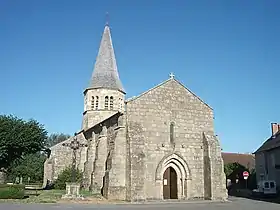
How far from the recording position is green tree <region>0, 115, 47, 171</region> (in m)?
34.6

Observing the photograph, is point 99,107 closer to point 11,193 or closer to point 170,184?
point 170,184

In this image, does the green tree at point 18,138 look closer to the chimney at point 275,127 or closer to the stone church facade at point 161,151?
the stone church facade at point 161,151

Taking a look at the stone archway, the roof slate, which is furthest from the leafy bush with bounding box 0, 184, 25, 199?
the roof slate

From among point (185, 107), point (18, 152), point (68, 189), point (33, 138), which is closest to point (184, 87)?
point (185, 107)

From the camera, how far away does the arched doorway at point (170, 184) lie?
1155 inches

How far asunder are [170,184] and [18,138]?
55.8ft

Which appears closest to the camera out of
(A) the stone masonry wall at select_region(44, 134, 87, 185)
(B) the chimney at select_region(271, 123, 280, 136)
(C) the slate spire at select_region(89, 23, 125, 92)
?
(A) the stone masonry wall at select_region(44, 134, 87, 185)

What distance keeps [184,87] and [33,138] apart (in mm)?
17662

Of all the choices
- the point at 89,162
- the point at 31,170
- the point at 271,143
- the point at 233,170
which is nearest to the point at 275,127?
the point at 271,143

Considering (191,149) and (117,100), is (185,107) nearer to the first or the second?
(191,149)

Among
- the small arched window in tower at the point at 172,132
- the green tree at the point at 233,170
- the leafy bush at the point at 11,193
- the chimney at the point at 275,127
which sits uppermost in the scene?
the chimney at the point at 275,127

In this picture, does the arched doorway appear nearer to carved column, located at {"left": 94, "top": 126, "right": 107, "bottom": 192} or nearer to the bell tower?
carved column, located at {"left": 94, "top": 126, "right": 107, "bottom": 192}

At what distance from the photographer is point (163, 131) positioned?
1154 inches

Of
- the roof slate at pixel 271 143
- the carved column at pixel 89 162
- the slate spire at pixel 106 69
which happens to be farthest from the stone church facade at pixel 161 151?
the roof slate at pixel 271 143
